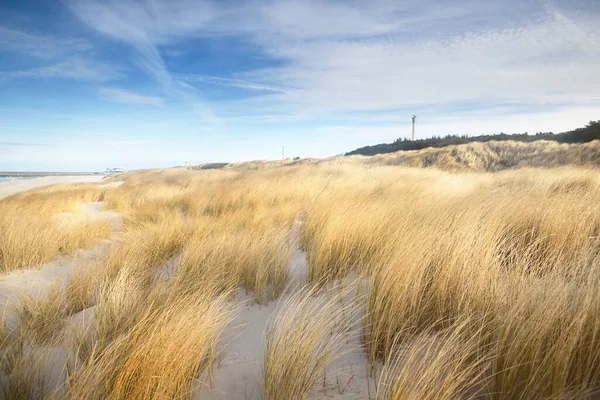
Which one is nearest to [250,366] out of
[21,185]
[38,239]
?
[38,239]

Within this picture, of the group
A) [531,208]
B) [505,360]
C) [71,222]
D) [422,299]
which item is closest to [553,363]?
[505,360]

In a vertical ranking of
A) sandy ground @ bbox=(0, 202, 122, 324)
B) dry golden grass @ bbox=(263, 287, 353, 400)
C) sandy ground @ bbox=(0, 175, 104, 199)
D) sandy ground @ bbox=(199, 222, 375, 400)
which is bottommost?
sandy ground @ bbox=(199, 222, 375, 400)

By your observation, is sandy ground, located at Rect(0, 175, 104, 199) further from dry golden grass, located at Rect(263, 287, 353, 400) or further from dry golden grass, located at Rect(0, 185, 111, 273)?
dry golden grass, located at Rect(263, 287, 353, 400)

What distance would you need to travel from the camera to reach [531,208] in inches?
126

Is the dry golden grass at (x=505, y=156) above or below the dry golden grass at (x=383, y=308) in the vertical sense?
above

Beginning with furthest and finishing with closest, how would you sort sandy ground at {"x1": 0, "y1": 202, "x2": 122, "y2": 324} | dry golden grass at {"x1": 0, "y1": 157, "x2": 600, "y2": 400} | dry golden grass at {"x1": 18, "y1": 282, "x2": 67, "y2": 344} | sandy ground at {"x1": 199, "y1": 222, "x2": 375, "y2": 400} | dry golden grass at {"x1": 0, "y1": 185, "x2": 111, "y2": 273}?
1. dry golden grass at {"x1": 0, "y1": 185, "x2": 111, "y2": 273}
2. sandy ground at {"x1": 0, "y1": 202, "x2": 122, "y2": 324}
3. dry golden grass at {"x1": 18, "y1": 282, "x2": 67, "y2": 344}
4. sandy ground at {"x1": 199, "y1": 222, "x2": 375, "y2": 400}
5. dry golden grass at {"x1": 0, "y1": 157, "x2": 600, "y2": 400}

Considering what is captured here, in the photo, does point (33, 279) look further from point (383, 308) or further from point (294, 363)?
point (383, 308)

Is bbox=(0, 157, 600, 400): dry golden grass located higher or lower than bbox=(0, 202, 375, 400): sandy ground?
higher

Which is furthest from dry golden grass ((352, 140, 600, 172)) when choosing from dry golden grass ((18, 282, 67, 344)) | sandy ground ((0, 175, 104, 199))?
sandy ground ((0, 175, 104, 199))

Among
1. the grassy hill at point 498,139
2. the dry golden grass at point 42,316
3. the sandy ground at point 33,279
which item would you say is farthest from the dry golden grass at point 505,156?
the dry golden grass at point 42,316

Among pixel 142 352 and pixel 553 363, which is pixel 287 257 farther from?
pixel 553 363

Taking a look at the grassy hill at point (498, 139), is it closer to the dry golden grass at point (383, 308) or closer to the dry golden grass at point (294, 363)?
the dry golden grass at point (383, 308)

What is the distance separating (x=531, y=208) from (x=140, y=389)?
391 cm

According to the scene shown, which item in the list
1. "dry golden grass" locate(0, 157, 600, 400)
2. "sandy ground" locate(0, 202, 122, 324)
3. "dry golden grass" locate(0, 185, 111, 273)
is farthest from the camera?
"dry golden grass" locate(0, 185, 111, 273)
